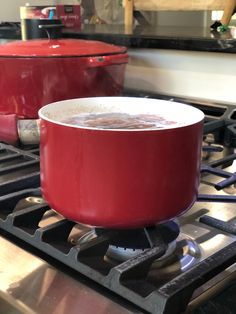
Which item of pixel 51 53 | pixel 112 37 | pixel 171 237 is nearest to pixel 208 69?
pixel 112 37

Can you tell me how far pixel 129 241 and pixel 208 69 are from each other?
22.2 inches

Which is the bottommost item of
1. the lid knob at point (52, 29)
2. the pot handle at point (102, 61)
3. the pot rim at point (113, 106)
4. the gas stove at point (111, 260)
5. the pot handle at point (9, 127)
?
the gas stove at point (111, 260)

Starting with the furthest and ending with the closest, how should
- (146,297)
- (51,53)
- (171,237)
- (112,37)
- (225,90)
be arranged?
(112,37) → (225,90) → (51,53) → (171,237) → (146,297)

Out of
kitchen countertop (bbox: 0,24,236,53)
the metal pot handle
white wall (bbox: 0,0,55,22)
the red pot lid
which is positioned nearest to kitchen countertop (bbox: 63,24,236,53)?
kitchen countertop (bbox: 0,24,236,53)

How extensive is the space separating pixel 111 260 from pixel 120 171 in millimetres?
83

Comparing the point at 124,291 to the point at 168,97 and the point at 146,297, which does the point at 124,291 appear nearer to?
the point at 146,297

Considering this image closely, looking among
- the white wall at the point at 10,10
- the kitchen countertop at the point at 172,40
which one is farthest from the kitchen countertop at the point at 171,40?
the white wall at the point at 10,10

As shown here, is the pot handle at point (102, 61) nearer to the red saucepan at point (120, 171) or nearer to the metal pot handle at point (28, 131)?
the metal pot handle at point (28, 131)

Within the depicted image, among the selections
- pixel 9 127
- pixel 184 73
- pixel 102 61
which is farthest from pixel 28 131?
pixel 184 73

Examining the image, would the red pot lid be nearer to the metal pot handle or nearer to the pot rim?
the metal pot handle

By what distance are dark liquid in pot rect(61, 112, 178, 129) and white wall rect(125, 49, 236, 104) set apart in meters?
0.45

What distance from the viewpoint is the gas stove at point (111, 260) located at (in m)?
0.36

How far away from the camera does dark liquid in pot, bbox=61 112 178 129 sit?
0.45m

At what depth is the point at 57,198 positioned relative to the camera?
1.43ft
